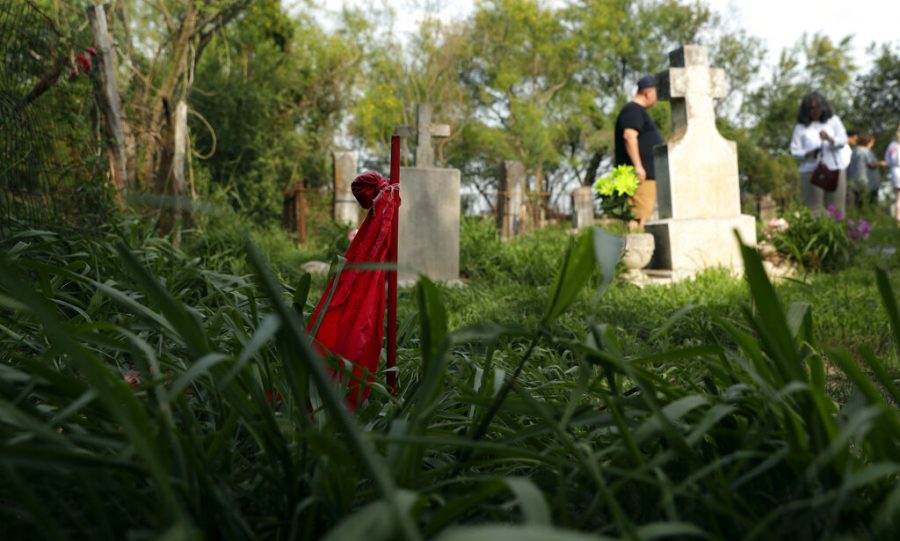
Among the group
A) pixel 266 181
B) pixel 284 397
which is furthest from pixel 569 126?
pixel 284 397

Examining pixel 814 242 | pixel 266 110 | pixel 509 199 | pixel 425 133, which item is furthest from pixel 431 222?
pixel 266 110

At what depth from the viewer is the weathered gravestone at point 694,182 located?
7.46 metres

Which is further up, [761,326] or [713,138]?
[713,138]

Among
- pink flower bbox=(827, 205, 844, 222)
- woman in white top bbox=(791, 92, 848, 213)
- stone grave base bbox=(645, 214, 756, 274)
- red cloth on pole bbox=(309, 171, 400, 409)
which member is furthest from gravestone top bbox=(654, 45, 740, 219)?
red cloth on pole bbox=(309, 171, 400, 409)

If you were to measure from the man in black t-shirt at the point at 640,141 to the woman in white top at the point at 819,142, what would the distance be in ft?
7.70

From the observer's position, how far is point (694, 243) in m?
7.50

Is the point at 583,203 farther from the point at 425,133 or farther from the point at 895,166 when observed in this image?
the point at 425,133

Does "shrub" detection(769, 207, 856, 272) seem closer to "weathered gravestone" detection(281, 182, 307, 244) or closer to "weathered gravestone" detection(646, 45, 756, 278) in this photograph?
"weathered gravestone" detection(646, 45, 756, 278)

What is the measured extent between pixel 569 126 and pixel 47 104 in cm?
3499

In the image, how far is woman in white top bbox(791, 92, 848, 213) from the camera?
969cm

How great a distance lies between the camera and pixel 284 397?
1441 millimetres

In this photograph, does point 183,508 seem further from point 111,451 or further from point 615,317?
point 615,317

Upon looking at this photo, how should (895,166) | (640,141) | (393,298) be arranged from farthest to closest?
(895,166), (640,141), (393,298)

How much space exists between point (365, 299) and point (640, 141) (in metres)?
6.88
